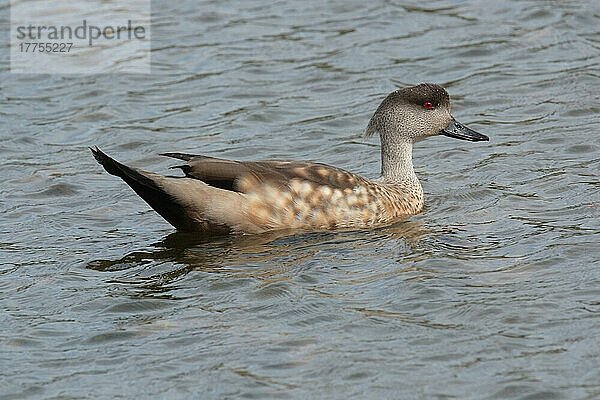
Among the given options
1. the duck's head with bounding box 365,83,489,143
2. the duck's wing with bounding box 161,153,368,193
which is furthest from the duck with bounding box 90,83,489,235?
the duck's head with bounding box 365,83,489,143

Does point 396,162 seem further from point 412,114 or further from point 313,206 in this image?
point 313,206

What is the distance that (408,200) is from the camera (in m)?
10.3

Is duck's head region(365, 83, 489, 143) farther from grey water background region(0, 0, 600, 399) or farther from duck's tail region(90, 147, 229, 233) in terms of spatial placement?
duck's tail region(90, 147, 229, 233)

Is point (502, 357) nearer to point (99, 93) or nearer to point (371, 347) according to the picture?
point (371, 347)

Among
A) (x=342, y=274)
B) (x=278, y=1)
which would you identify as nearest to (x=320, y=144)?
(x=342, y=274)

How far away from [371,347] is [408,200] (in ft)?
9.64

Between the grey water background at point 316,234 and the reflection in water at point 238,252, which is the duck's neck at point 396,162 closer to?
the grey water background at point 316,234

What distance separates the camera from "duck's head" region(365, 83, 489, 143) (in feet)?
34.6

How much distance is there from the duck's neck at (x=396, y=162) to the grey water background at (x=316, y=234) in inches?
12.4

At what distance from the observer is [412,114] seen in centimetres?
1057

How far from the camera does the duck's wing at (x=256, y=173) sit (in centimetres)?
946

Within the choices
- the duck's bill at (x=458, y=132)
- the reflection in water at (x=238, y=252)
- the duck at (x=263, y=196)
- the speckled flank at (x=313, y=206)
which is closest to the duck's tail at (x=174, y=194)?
the duck at (x=263, y=196)

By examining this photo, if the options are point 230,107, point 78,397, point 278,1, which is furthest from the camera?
point 278,1

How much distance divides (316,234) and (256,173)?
63cm
